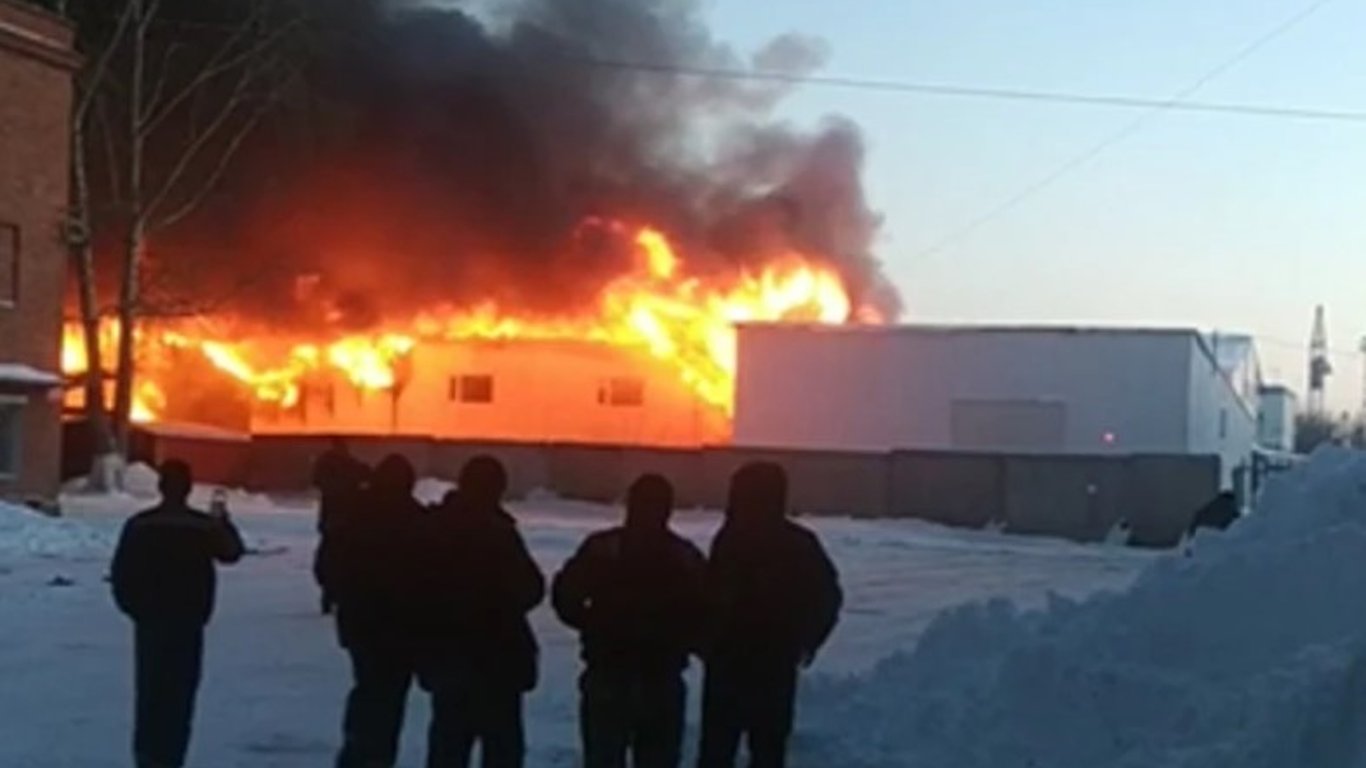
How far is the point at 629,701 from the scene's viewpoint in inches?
364

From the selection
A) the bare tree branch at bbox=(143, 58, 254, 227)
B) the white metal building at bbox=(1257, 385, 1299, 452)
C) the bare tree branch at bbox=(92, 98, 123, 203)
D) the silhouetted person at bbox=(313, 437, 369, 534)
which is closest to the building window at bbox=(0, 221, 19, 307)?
the bare tree branch at bbox=(143, 58, 254, 227)

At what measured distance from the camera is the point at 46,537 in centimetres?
3119

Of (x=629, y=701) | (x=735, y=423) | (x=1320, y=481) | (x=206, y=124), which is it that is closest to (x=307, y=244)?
(x=206, y=124)

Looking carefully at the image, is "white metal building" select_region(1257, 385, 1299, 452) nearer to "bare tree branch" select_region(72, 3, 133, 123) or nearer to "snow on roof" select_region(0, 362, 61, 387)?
"bare tree branch" select_region(72, 3, 133, 123)

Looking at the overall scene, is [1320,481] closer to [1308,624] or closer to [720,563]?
[1308,624]

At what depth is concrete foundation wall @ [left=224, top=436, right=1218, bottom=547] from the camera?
149 ft

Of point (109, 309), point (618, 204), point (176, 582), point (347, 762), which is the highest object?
point (618, 204)

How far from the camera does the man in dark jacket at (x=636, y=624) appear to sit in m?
9.20

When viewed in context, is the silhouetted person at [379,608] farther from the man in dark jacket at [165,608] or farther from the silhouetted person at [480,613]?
the man in dark jacket at [165,608]

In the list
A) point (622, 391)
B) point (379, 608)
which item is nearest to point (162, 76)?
point (622, 391)

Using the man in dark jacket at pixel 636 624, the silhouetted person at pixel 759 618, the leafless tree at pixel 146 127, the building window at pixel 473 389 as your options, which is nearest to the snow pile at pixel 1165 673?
the silhouetted person at pixel 759 618

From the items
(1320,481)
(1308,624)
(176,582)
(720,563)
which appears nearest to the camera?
(720,563)

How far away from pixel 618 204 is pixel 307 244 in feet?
25.9

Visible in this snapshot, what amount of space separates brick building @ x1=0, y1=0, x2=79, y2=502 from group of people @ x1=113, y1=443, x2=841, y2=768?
91.0ft
